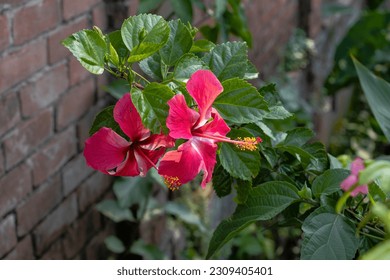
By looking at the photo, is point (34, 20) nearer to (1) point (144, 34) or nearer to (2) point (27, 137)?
(2) point (27, 137)

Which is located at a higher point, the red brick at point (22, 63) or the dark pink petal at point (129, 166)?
the dark pink petal at point (129, 166)

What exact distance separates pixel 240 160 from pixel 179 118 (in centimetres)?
13

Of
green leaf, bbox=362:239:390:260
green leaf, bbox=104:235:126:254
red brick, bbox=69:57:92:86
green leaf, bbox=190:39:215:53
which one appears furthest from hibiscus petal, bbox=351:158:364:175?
green leaf, bbox=104:235:126:254

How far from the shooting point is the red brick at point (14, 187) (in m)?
1.50

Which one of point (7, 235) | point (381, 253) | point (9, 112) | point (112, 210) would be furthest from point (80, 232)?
point (381, 253)

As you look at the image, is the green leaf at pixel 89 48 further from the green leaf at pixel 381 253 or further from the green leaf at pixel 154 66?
the green leaf at pixel 381 253

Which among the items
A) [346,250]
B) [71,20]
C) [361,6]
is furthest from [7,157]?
[361,6]

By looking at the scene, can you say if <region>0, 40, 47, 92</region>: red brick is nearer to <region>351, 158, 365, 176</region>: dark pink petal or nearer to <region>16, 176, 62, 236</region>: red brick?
<region>16, 176, 62, 236</region>: red brick

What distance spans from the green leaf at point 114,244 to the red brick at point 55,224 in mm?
177

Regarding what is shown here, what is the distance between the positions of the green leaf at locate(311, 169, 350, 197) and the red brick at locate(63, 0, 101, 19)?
0.90m

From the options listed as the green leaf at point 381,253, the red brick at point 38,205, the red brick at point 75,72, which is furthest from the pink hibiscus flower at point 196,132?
the red brick at point 75,72

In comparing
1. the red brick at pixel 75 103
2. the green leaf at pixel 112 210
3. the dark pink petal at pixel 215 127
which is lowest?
the green leaf at pixel 112 210

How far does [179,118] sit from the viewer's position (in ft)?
2.72
